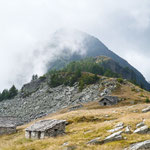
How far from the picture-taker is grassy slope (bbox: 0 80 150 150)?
2125 centimetres

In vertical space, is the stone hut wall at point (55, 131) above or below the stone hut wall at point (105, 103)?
below

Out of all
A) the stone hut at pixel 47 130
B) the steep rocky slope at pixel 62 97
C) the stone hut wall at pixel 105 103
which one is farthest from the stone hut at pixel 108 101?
the stone hut at pixel 47 130

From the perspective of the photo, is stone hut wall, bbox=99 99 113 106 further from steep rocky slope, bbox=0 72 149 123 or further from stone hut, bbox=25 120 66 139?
stone hut, bbox=25 120 66 139

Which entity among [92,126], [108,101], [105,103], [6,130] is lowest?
[6,130]

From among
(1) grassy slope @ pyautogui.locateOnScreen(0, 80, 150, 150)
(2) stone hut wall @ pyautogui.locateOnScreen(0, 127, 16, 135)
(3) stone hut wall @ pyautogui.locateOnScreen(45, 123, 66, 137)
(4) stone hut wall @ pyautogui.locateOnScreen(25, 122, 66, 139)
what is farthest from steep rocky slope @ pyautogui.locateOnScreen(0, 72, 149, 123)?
(4) stone hut wall @ pyautogui.locateOnScreen(25, 122, 66, 139)

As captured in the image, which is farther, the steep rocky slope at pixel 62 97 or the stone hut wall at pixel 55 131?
the steep rocky slope at pixel 62 97

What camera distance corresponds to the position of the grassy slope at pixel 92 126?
837 inches

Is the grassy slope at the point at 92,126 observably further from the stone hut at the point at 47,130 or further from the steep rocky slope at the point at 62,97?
the stone hut at the point at 47,130

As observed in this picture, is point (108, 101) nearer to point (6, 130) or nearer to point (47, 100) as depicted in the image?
point (47, 100)

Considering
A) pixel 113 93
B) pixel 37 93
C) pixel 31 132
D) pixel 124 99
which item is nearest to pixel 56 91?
pixel 37 93

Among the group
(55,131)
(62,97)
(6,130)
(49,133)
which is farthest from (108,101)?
(49,133)

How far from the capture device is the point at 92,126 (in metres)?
34.1

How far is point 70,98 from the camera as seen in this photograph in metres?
93.2

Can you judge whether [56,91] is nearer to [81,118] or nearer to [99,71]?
[99,71]
